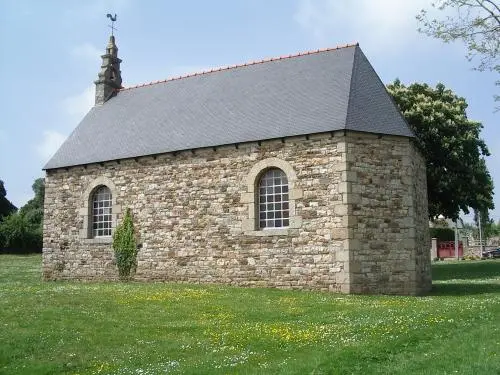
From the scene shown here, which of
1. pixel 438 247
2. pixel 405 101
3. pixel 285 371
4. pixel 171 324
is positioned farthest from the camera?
pixel 438 247

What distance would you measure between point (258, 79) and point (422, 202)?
763 centimetres

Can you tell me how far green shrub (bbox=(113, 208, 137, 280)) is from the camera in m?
19.6

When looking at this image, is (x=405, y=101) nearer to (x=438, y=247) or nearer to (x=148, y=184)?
(x=148, y=184)

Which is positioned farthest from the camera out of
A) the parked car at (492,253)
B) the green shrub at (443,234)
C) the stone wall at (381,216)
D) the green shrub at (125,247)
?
the green shrub at (443,234)

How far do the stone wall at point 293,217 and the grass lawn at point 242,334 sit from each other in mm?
2020

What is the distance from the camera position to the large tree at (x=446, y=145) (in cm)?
2573

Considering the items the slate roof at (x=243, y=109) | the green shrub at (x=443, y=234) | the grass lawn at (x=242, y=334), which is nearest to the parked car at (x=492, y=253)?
the green shrub at (x=443, y=234)

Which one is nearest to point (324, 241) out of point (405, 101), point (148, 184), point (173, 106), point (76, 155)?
point (148, 184)

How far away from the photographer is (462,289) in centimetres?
1794

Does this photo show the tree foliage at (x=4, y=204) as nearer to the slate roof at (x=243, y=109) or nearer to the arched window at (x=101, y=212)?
the slate roof at (x=243, y=109)

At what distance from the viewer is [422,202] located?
61.5ft

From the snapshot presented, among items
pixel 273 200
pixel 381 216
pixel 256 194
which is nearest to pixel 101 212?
pixel 256 194

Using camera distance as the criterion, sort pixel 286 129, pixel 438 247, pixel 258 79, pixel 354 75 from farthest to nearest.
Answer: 1. pixel 438 247
2. pixel 258 79
3. pixel 354 75
4. pixel 286 129

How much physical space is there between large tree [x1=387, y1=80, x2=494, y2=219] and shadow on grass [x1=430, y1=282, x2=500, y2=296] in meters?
7.21
